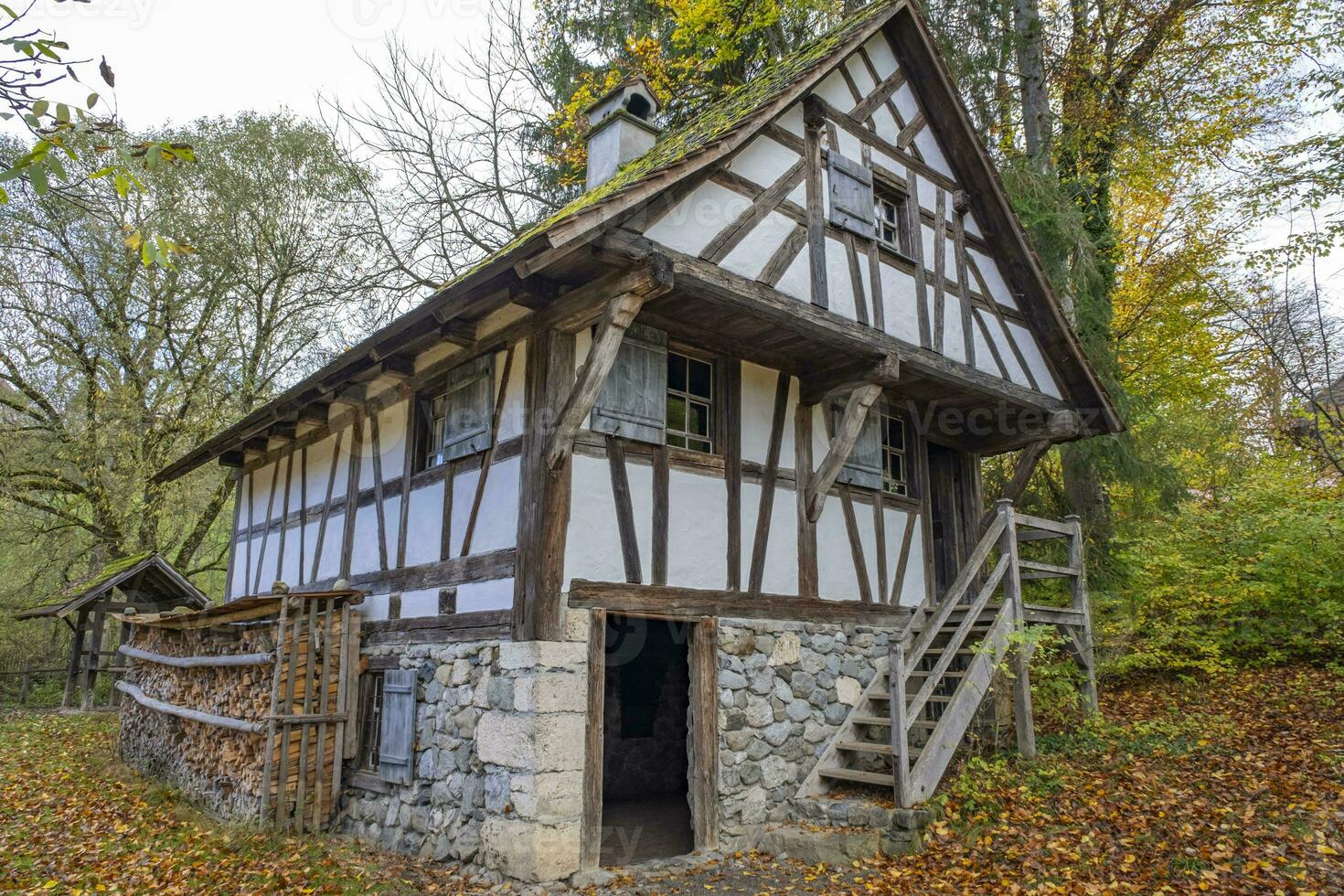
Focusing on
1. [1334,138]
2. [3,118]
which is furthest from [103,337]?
[1334,138]

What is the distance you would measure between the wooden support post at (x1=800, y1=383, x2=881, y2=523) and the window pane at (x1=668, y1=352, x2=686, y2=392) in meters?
1.52

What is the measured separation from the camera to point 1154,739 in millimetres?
8367

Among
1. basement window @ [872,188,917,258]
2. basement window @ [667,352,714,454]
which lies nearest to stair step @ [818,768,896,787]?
basement window @ [667,352,714,454]

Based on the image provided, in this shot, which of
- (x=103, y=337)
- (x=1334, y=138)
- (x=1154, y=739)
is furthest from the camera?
(x=103, y=337)

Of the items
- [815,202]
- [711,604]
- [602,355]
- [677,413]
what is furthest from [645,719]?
[815,202]

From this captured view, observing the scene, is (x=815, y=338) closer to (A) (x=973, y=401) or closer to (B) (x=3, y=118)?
(A) (x=973, y=401)

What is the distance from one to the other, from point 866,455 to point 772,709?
291cm

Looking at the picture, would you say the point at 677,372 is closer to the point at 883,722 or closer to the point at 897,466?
the point at 897,466

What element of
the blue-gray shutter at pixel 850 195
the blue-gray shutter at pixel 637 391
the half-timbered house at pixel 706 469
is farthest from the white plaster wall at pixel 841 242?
the blue-gray shutter at pixel 637 391

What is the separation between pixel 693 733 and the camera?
7.20 meters

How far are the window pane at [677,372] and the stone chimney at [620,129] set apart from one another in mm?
2832

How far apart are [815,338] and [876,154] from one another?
2.71 m

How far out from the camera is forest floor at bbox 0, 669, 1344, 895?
228 inches

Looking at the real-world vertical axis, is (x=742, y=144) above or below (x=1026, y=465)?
above
